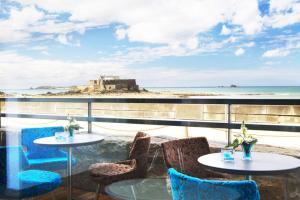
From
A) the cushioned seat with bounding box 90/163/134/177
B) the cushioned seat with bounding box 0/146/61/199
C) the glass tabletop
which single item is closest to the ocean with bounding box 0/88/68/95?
the cushioned seat with bounding box 0/146/61/199

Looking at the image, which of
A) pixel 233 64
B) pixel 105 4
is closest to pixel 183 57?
pixel 233 64

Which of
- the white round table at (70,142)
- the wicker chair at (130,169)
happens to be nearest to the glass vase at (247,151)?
the wicker chair at (130,169)

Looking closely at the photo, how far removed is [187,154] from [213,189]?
1460mm

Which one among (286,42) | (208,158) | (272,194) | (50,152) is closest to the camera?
(208,158)

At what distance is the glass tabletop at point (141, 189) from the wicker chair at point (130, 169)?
0.41 feet

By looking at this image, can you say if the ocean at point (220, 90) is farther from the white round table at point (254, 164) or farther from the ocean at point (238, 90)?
the white round table at point (254, 164)

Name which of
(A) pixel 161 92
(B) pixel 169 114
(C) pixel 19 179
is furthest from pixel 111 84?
(C) pixel 19 179

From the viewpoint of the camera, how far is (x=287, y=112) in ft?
11.3

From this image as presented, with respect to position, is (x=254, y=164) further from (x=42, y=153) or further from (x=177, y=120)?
(x=42, y=153)

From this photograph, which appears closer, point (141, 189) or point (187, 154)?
point (187, 154)

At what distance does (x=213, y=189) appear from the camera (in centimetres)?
142

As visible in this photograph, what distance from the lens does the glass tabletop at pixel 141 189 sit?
3203 millimetres

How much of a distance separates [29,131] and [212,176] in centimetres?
168

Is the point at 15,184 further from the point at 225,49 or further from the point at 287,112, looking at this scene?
the point at 225,49
